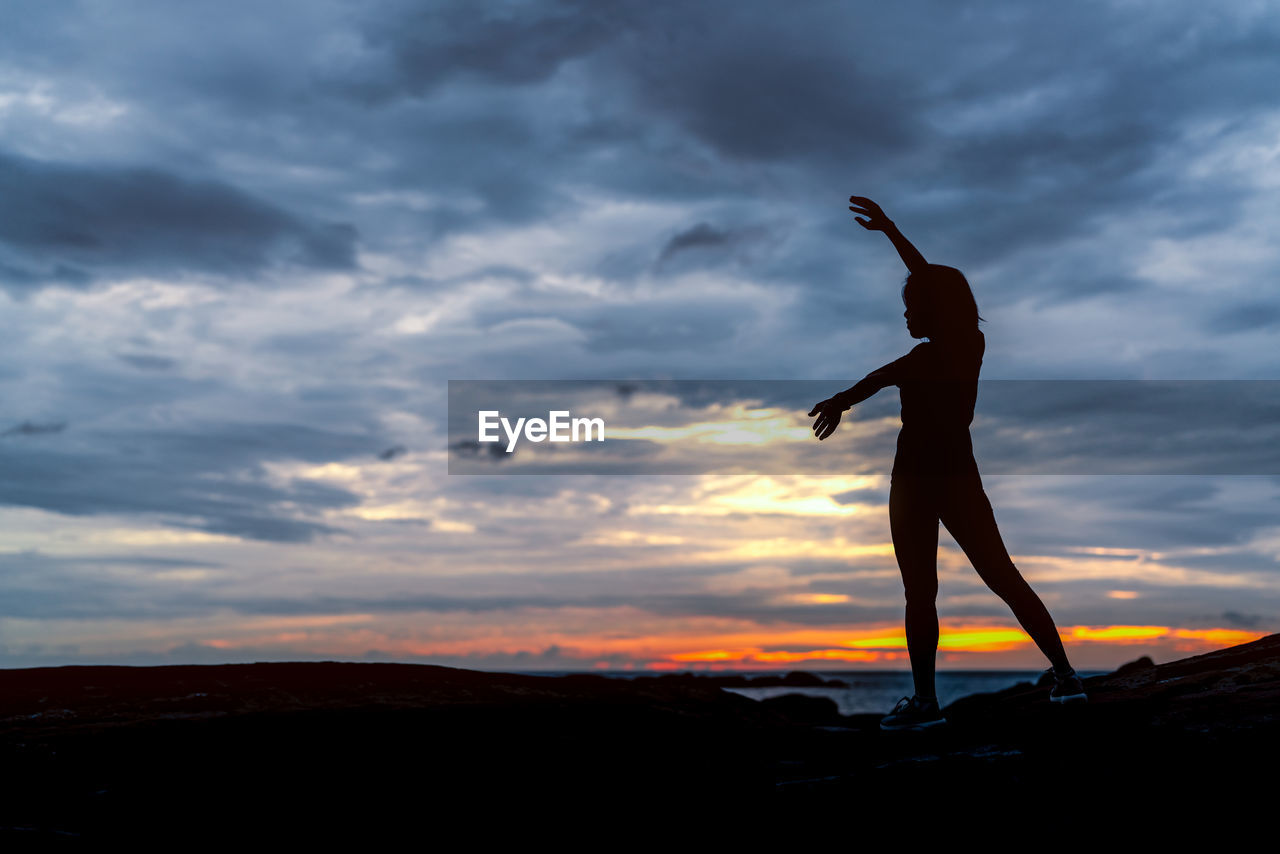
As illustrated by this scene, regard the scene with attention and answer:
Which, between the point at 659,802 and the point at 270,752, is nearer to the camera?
the point at 659,802

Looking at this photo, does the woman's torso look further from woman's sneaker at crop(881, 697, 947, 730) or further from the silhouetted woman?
woman's sneaker at crop(881, 697, 947, 730)

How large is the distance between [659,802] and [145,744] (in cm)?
427

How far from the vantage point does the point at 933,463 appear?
23.5 ft

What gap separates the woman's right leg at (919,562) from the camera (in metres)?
7.16

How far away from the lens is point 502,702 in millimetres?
9562

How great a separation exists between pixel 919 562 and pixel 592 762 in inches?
111

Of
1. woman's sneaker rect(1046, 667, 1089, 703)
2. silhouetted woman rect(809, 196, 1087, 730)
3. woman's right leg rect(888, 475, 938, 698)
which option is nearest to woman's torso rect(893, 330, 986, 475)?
silhouetted woman rect(809, 196, 1087, 730)

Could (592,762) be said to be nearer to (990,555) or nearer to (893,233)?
(990,555)

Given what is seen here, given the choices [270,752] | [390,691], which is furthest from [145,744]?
[390,691]

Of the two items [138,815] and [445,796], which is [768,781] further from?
[138,815]

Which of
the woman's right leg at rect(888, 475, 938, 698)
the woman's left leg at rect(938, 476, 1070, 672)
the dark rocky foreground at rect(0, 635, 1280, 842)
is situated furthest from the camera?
the woman's right leg at rect(888, 475, 938, 698)

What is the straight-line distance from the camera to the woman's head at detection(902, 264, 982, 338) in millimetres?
7297

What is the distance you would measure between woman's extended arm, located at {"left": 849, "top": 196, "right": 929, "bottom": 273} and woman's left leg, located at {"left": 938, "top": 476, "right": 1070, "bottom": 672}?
1697 millimetres

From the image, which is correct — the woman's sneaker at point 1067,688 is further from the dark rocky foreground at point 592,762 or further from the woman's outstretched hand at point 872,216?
the woman's outstretched hand at point 872,216
